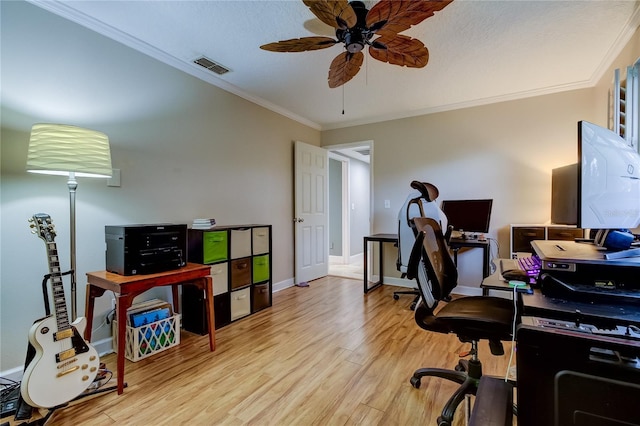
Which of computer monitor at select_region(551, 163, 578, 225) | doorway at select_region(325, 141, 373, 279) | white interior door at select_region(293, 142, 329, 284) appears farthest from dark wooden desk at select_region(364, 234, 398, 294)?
computer monitor at select_region(551, 163, 578, 225)

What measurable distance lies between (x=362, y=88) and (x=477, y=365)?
9.29 ft

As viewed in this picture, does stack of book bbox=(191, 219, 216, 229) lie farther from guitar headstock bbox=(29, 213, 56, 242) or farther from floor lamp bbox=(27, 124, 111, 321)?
guitar headstock bbox=(29, 213, 56, 242)

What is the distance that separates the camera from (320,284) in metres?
4.23

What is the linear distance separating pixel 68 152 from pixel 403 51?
2.13m

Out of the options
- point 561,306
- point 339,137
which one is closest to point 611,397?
point 561,306

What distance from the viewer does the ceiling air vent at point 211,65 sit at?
2.64 meters

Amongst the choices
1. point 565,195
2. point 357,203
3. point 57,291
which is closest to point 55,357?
point 57,291

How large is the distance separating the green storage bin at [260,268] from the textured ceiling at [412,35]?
1913 mm

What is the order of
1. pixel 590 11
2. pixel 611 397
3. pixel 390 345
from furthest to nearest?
pixel 390 345
pixel 590 11
pixel 611 397

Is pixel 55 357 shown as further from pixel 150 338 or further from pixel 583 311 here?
pixel 583 311

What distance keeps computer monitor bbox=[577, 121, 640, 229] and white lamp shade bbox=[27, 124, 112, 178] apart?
2434mm

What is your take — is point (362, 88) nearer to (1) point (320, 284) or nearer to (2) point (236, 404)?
(1) point (320, 284)

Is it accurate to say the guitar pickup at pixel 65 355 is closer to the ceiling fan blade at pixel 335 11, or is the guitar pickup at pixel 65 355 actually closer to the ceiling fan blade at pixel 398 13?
the ceiling fan blade at pixel 335 11

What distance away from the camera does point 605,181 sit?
44.1 inches
